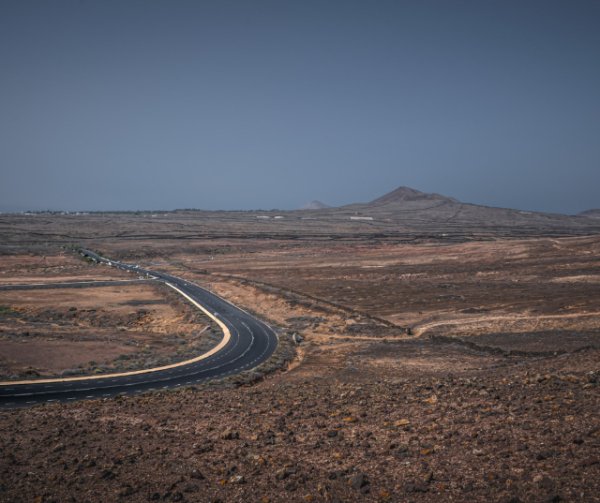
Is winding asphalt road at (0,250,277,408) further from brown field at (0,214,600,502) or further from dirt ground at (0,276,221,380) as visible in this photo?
brown field at (0,214,600,502)

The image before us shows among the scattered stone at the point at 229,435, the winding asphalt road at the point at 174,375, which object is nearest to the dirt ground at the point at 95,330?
the winding asphalt road at the point at 174,375

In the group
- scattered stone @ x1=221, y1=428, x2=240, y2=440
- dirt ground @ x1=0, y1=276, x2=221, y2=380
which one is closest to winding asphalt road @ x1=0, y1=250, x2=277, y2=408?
dirt ground @ x1=0, y1=276, x2=221, y2=380

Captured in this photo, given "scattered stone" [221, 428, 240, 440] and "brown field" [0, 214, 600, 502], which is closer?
"brown field" [0, 214, 600, 502]

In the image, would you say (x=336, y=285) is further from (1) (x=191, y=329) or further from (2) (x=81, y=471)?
(2) (x=81, y=471)

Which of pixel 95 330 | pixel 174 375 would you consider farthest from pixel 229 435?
pixel 95 330

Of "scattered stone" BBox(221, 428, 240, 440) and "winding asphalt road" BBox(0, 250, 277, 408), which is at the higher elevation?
"scattered stone" BBox(221, 428, 240, 440)

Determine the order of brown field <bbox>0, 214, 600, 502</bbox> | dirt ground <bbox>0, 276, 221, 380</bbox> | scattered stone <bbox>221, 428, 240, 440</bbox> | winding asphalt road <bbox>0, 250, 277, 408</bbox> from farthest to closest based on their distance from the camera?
dirt ground <bbox>0, 276, 221, 380</bbox>, winding asphalt road <bbox>0, 250, 277, 408</bbox>, scattered stone <bbox>221, 428, 240, 440</bbox>, brown field <bbox>0, 214, 600, 502</bbox>

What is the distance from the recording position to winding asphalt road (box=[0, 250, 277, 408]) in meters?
33.4

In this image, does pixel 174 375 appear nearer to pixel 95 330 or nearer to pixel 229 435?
pixel 95 330

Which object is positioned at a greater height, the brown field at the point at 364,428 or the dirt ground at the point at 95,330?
the brown field at the point at 364,428

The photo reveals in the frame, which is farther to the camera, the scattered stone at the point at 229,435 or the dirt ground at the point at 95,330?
the dirt ground at the point at 95,330

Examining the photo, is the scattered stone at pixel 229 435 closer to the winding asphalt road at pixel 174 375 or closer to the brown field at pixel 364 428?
the brown field at pixel 364 428

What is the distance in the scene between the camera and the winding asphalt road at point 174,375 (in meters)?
33.4

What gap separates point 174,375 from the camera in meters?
40.1
